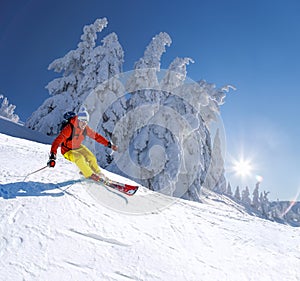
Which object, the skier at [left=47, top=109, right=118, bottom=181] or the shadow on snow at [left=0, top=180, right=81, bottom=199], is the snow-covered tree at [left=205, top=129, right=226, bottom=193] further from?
the shadow on snow at [left=0, top=180, right=81, bottom=199]

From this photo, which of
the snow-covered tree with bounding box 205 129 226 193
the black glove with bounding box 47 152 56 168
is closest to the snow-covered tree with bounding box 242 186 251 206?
the snow-covered tree with bounding box 205 129 226 193

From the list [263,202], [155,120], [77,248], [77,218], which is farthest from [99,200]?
[263,202]

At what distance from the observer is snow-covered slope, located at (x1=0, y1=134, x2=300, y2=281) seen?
2.71 metres

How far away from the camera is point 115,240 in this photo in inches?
133

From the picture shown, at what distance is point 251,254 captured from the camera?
3.83 metres

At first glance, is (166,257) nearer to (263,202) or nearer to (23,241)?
(23,241)

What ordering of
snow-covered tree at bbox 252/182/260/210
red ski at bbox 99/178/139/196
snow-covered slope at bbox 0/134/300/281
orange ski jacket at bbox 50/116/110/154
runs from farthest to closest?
1. snow-covered tree at bbox 252/182/260/210
2. red ski at bbox 99/178/139/196
3. orange ski jacket at bbox 50/116/110/154
4. snow-covered slope at bbox 0/134/300/281

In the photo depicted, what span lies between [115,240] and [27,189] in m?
2.07

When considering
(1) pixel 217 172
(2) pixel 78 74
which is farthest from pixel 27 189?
(1) pixel 217 172

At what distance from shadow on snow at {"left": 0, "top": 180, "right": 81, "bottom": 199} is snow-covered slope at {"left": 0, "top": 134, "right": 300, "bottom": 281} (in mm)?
14

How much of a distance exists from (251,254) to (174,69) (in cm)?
2744

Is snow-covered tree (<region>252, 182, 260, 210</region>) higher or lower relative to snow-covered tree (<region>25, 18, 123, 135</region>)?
higher

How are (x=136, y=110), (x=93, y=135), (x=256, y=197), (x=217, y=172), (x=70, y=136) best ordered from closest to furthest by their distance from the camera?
(x=70, y=136)
(x=93, y=135)
(x=136, y=110)
(x=217, y=172)
(x=256, y=197)

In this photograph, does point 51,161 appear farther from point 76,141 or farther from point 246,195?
point 246,195
